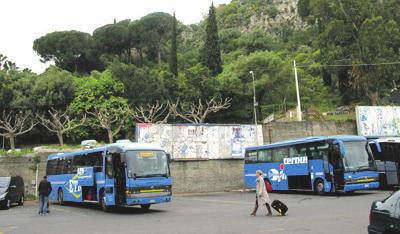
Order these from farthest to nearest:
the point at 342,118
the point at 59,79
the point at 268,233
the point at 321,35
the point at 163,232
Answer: the point at 59,79
the point at 321,35
the point at 342,118
the point at 163,232
the point at 268,233

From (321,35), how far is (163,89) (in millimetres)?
21771

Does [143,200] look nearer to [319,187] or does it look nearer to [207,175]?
[319,187]

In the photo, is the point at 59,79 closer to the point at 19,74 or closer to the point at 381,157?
the point at 19,74

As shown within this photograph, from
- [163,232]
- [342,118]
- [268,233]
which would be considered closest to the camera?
[268,233]

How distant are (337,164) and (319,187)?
6.77ft

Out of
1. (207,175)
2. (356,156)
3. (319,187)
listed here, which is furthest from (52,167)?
(356,156)

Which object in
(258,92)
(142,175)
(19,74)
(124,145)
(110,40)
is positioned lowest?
(142,175)

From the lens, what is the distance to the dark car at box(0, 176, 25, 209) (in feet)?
74.0

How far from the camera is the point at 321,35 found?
43938mm

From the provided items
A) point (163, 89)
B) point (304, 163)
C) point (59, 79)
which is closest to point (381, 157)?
point (304, 163)

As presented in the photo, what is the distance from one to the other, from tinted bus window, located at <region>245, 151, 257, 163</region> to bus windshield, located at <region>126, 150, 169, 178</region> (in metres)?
12.7

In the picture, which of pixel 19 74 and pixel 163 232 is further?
pixel 19 74

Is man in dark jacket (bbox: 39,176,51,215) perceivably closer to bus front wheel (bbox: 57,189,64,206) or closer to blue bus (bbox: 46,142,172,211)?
blue bus (bbox: 46,142,172,211)

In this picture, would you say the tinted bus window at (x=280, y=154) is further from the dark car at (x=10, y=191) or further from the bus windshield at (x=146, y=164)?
the dark car at (x=10, y=191)
